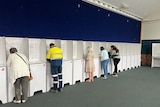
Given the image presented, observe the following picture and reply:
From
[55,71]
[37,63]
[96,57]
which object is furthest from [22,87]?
[96,57]

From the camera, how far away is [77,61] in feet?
18.6

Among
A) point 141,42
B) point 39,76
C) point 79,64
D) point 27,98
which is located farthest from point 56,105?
point 141,42

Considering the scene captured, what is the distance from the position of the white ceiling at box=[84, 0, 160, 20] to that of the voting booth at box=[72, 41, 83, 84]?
289cm

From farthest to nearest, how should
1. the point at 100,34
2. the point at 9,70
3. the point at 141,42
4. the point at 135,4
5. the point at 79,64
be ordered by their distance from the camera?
the point at 141,42
the point at 135,4
the point at 100,34
the point at 79,64
the point at 9,70

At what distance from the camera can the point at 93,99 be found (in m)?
3.87

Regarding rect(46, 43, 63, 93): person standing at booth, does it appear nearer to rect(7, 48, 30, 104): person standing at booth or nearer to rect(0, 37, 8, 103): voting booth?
rect(7, 48, 30, 104): person standing at booth

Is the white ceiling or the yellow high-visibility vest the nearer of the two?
the yellow high-visibility vest

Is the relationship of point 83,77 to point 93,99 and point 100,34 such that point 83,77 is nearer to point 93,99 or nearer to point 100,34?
point 93,99

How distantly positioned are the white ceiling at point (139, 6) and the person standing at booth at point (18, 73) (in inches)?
202

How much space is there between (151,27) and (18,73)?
1000 centimetres

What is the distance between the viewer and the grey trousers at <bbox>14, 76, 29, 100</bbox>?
3.71 meters

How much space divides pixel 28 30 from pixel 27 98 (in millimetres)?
2037

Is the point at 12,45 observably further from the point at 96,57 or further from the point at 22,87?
the point at 96,57

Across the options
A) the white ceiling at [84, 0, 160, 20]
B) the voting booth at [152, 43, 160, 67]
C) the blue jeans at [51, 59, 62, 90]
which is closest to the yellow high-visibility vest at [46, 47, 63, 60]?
the blue jeans at [51, 59, 62, 90]
